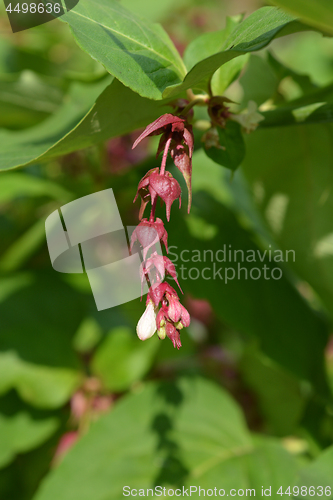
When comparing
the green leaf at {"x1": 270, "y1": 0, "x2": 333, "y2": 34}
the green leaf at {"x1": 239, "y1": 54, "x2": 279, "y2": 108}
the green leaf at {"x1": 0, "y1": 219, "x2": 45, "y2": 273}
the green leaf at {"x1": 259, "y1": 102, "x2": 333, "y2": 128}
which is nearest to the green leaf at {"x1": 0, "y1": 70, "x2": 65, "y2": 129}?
the green leaf at {"x1": 0, "y1": 219, "x2": 45, "y2": 273}

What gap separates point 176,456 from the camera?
627mm

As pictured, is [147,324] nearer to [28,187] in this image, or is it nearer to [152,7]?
[28,187]

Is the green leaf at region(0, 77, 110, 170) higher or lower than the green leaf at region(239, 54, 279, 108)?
higher

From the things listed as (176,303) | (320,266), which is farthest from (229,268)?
(176,303)

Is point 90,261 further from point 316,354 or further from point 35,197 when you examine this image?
point 316,354

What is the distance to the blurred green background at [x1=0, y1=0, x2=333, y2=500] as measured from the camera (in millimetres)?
577

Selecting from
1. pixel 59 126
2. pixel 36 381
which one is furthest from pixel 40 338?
pixel 59 126

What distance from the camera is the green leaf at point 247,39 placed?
28 centimetres

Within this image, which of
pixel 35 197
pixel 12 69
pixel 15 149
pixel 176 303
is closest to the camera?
pixel 176 303

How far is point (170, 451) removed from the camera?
639mm

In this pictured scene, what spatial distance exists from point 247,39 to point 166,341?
54 centimetres

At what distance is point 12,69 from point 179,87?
2.41 feet

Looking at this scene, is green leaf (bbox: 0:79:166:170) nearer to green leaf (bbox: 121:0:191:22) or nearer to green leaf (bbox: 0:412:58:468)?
green leaf (bbox: 0:412:58:468)

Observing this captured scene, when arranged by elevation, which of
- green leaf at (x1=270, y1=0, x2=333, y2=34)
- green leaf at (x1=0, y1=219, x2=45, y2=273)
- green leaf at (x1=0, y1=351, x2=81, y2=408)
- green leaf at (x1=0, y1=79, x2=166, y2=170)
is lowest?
green leaf at (x1=0, y1=351, x2=81, y2=408)
